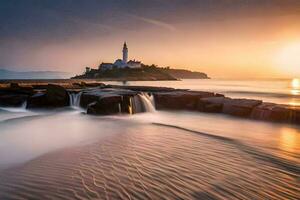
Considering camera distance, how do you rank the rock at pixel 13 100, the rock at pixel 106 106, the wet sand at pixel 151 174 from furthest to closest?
the rock at pixel 13 100 → the rock at pixel 106 106 → the wet sand at pixel 151 174

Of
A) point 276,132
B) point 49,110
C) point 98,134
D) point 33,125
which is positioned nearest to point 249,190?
point 98,134

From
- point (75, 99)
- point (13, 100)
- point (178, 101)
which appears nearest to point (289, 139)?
point (178, 101)

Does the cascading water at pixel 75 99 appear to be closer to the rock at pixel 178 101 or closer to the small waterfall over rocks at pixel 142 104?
the small waterfall over rocks at pixel 142 104

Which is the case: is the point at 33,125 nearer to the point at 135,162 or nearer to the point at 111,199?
the point at 135,162

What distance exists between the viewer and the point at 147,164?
6719 mm

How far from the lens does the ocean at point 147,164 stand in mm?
5031

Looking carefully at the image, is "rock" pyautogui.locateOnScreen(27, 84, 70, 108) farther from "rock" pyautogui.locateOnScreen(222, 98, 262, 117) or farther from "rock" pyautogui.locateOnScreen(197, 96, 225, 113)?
"rock" pyautogui.locateOnScreen(222, 98, 262, 117)

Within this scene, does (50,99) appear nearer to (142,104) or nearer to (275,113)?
(142,104)

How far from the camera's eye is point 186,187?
5.21 meters

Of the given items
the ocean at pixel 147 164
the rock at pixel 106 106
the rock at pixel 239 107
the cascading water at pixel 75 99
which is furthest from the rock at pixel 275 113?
the cascading water at pixel 75 99

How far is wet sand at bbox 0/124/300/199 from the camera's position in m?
4.94

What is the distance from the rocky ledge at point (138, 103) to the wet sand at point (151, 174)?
910 centimetres

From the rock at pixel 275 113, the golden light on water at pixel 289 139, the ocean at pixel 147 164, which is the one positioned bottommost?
the golden light on water at pixel 289 139

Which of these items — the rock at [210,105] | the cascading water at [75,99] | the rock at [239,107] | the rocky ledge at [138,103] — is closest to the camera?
the rocky ledge at [138,103]
